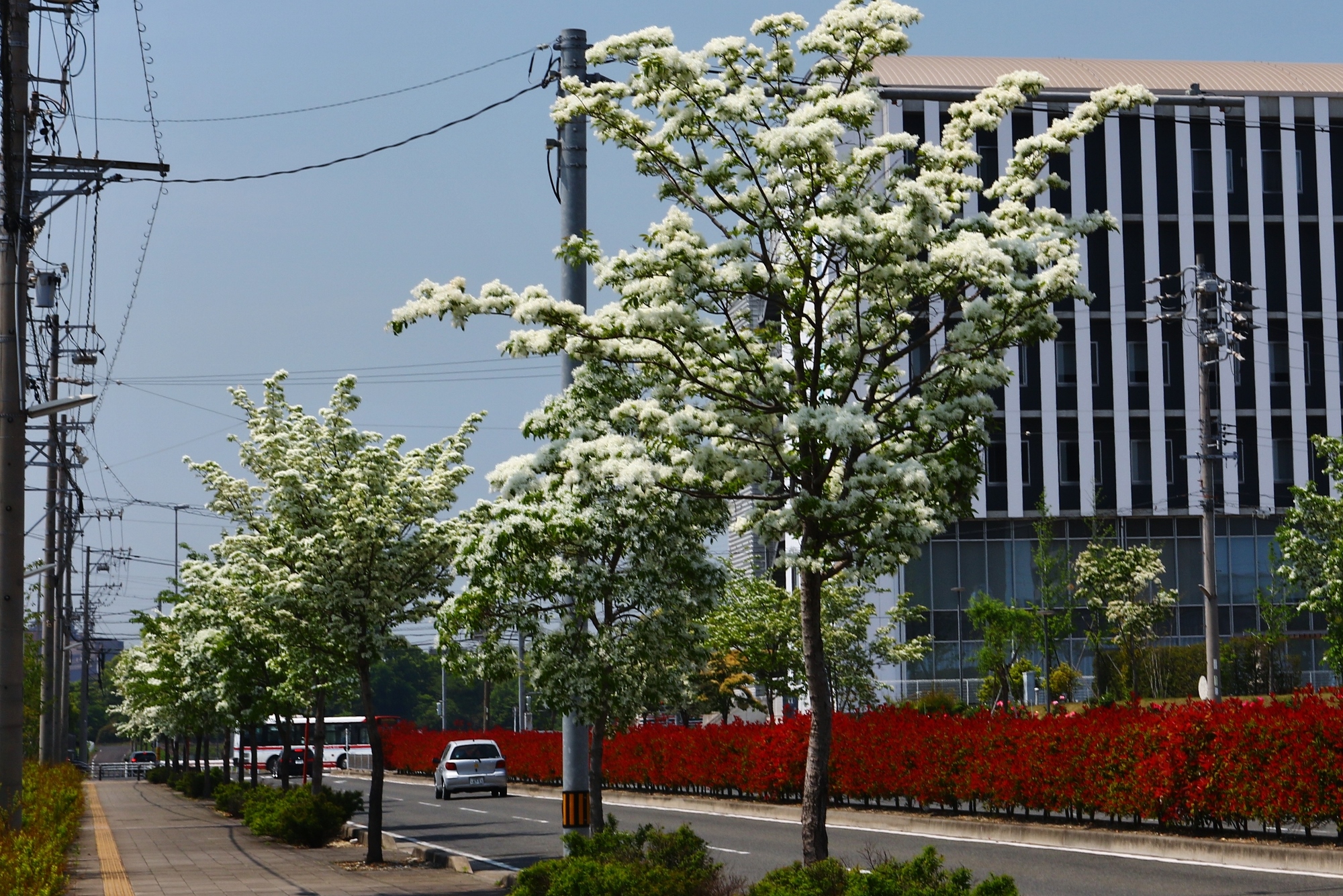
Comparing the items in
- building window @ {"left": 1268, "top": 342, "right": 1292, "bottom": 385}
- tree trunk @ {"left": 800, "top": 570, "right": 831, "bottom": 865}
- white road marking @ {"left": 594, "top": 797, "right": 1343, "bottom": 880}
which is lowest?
white road marking @ {"left": 594, "top": 797, "right": 1343, "bottom": 880}

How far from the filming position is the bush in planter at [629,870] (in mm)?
11289

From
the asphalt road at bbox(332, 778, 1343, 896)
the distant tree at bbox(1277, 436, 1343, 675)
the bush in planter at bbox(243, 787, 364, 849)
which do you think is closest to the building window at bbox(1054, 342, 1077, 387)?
the distant tree at bbox(1277, 436, 1343, 675)

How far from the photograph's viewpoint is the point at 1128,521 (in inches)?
2392

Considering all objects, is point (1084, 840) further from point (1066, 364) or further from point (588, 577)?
point (1066, 364)

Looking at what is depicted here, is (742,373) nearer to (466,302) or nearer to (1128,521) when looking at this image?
(466,302)

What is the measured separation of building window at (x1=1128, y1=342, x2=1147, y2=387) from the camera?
61.0 metres

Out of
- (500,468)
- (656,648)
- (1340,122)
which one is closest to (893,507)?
(500,468)

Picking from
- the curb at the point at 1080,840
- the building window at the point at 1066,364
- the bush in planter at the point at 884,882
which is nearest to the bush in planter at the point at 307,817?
the curb at the point at 1080,840

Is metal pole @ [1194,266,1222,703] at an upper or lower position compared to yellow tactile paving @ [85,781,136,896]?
upper

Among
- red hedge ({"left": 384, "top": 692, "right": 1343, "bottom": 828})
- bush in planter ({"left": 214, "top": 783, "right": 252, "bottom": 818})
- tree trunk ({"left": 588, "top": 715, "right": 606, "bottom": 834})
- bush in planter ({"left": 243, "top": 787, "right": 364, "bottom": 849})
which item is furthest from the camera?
bush in planter ({"left": 214, "top": 783, "right": 252, "bottom": 818})

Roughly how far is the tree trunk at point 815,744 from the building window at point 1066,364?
51.6 metres

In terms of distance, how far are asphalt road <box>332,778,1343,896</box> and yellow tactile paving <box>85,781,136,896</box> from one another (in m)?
5.17

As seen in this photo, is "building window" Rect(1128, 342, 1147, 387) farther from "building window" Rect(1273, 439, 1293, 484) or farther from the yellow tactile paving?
the yellow tactile paving

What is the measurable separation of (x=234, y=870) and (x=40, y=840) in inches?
212
